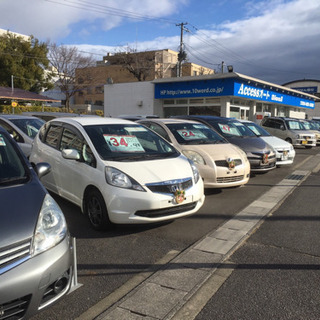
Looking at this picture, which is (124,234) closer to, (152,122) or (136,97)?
(152,122)

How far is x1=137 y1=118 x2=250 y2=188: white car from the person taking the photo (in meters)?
6.14

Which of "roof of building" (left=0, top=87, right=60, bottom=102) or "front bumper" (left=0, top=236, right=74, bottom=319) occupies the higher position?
"roof of building" (left=0, top=87, right=60, bottom=102)

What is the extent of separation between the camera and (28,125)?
28.1 ft

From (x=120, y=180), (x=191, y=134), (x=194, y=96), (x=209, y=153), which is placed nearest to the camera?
(x=120, y=180)

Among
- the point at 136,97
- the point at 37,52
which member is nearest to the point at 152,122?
the point at 136,97

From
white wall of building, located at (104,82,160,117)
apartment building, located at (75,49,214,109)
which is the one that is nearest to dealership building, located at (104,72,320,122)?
white wall of building, located at (104,82,160,117)

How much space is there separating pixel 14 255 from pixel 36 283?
237mm

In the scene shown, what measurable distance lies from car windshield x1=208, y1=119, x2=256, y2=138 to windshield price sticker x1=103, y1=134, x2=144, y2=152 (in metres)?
4.29

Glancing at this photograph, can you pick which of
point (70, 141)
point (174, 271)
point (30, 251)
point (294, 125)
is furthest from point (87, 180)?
point (294, 125)

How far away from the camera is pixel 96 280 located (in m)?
3.13

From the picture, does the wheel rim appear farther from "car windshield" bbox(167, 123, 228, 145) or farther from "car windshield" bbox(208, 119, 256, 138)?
"car windshield" bbox(208, 119, 256, 138)

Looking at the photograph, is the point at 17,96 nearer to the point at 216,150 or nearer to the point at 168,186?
the point at 216,150

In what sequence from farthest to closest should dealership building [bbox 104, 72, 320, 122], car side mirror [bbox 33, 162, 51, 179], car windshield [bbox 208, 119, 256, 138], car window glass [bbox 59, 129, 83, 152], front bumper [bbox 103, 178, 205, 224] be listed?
dealership building [bbox 104, 72, 320, 122] → car windshield [bbox 208, 119, 256, 138] → car window glass [bbox 59, 129, 83, 152] → front bumper [bbox 103, 178, 205, 224] → car side mirror [bbox 33, 162, 51, 179]

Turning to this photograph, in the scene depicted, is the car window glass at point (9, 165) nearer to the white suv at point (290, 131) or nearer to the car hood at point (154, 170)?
the car hood at point (154, 170)
